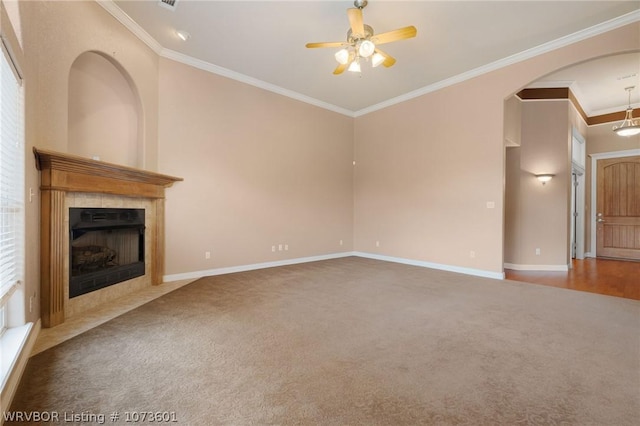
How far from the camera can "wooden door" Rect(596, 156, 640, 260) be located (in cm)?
683

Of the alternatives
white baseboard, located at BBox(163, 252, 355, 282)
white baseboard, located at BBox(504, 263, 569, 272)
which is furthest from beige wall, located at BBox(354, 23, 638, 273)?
white baseboard, located at BBox(504, 263, 569, 272)

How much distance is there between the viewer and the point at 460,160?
521 centimetres

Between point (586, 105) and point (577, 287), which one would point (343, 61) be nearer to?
point (577, 287)

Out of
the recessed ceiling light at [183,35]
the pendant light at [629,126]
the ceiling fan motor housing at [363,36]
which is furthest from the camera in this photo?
the pendant light at [629,126]

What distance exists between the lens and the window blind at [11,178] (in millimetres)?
1889

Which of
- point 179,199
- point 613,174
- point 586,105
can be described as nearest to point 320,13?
point 179,199

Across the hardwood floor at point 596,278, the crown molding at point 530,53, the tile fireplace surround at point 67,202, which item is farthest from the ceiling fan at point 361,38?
the hardwood floor at point 596,278

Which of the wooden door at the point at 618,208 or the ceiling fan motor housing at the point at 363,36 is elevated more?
the ceiling fan motor housing at the point at 363,36

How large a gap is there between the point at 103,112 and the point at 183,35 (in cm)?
152

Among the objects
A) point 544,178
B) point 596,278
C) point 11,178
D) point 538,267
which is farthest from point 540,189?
point 11,178

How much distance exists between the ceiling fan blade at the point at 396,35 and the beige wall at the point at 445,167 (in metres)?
2.60

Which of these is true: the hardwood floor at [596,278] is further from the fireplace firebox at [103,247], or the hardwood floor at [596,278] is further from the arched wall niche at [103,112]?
the arched wall niche at [103,112]

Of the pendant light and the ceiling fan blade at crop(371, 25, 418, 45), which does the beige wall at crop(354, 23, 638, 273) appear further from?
the pendant light

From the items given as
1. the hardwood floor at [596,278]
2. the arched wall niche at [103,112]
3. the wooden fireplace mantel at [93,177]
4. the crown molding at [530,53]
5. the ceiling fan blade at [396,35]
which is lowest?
the hardwood floor at [596,278]
